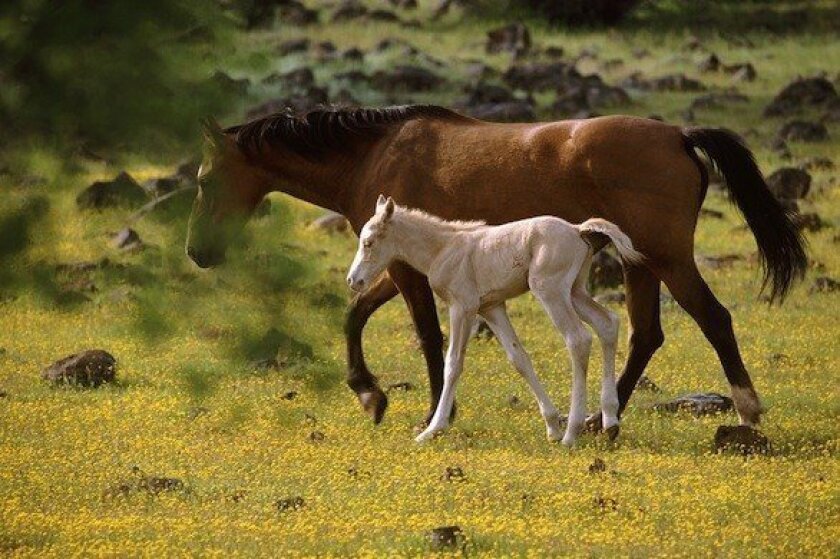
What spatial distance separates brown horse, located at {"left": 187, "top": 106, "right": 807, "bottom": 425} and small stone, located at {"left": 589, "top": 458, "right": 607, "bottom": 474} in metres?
1.61

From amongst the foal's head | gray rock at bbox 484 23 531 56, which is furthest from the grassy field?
gray rock at bbox 484 23 531 56

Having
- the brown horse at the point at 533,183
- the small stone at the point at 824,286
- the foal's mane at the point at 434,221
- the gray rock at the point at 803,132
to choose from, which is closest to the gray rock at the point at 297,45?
the gray rock at the point at 803,132

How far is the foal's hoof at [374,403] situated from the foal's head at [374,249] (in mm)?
1391

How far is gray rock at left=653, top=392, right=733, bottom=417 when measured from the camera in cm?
1380

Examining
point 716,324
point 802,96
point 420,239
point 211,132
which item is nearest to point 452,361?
point 420,239

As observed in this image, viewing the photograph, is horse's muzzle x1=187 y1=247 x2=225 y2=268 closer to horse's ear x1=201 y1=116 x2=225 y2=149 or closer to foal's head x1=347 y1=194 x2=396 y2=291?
horse's ear x1=201 y1=116 x2=225 y2=149

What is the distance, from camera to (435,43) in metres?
43.2

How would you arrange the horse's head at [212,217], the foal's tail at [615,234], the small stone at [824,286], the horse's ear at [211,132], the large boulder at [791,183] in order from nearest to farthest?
the horse's ear at [211,132]
the horse's head at [212,217]
the foal's tail at [615,234]
the small stone at [824,286]
the large boulder at [791,183]

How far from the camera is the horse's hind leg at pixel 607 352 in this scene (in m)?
12.4

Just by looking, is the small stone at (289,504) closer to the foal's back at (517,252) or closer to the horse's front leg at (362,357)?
the foal's back at (517,252)

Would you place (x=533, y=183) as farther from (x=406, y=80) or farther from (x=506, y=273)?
(x=406, y=80)

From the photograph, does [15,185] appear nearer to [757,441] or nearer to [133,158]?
Result: [133,158]

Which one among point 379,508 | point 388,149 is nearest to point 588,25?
point 388,149

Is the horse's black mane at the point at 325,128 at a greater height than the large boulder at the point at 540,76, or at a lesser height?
lesser
